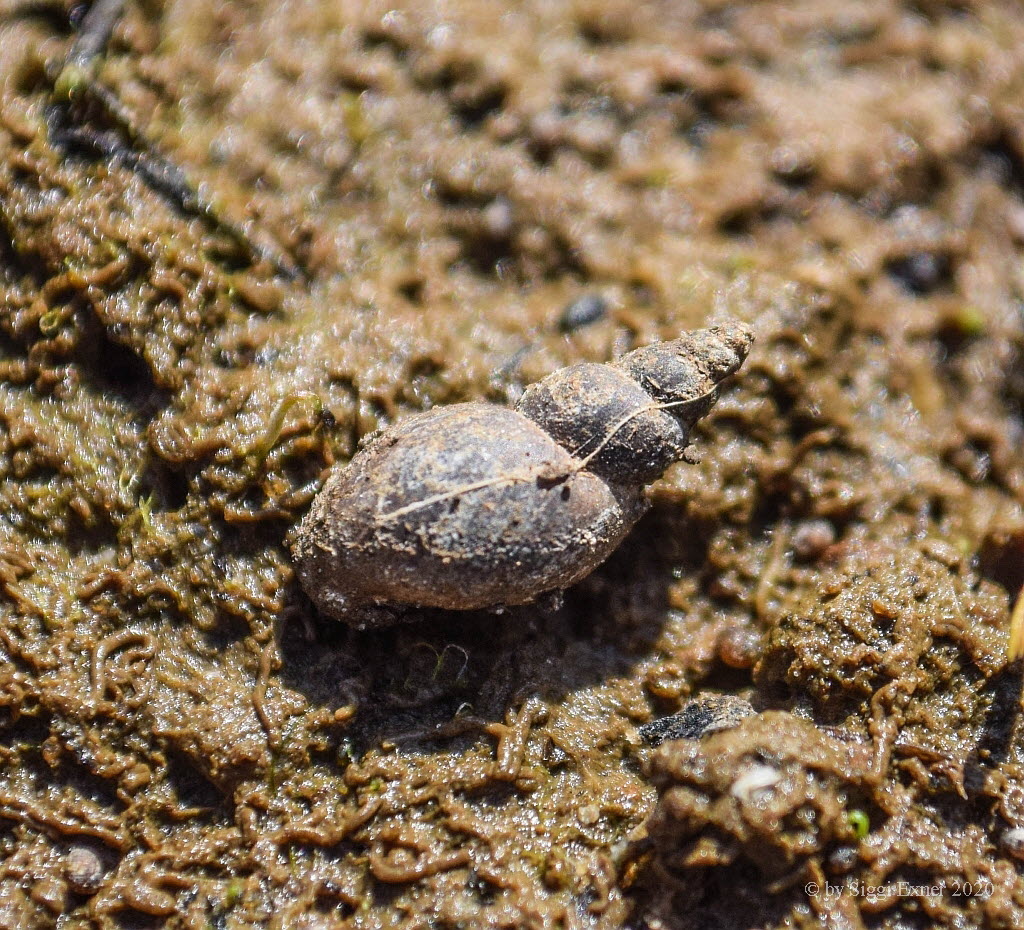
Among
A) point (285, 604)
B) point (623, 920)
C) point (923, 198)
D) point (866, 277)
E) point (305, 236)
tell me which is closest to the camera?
point (623, 920)

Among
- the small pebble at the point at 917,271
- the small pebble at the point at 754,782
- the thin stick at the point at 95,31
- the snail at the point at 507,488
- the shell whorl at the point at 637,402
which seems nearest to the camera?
the small pebble at the point at 754,782

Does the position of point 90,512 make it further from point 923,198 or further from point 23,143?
point 923,198

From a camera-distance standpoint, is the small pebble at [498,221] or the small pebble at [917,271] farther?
the small pebble at [917,271]

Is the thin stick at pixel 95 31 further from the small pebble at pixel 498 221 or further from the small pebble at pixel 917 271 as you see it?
the small pebble at pixel 917 271

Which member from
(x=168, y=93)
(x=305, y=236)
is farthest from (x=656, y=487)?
(x=168, y=93)

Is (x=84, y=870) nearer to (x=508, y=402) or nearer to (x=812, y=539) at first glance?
(x=508, y=402)

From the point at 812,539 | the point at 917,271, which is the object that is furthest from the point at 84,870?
the point at 917,271

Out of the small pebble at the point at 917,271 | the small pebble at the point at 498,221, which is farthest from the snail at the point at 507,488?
the small pebble at the point at 917,271
